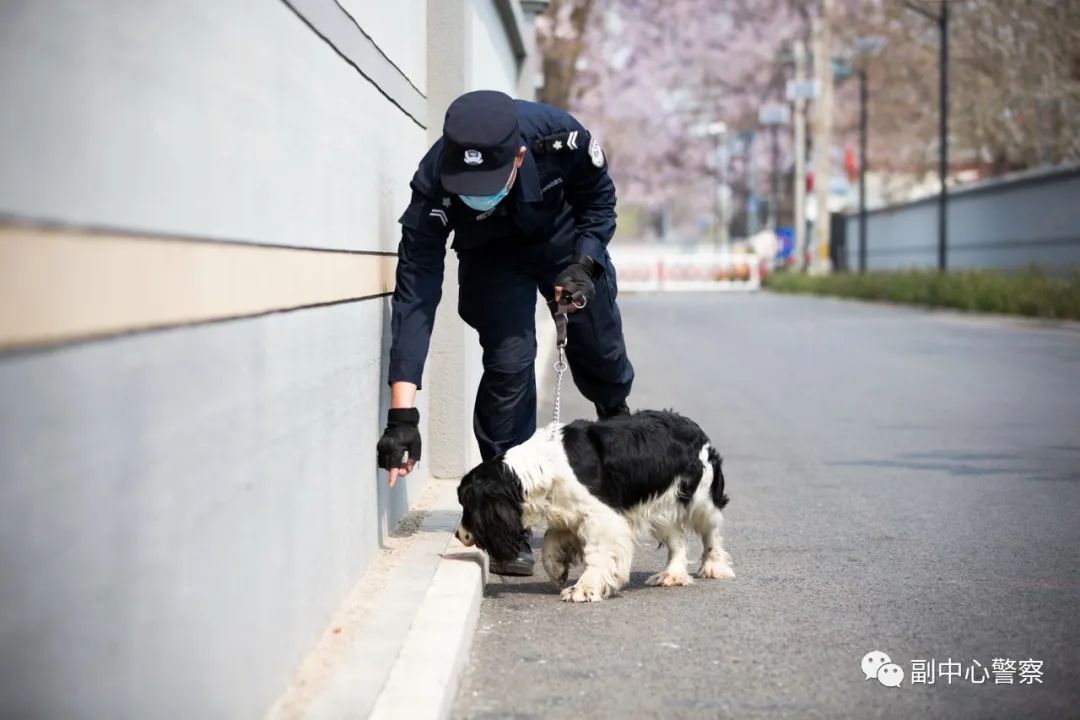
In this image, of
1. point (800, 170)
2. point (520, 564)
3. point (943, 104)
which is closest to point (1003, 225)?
point (943, 104)

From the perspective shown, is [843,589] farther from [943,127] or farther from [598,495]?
[943,127]

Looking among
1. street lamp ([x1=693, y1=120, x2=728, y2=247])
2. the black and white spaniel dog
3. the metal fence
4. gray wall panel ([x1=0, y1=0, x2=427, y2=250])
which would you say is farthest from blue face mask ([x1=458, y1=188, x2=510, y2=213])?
street lamp ([x1=693, y1=120, x2=728, y2=247])

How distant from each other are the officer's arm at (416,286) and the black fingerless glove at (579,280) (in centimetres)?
46

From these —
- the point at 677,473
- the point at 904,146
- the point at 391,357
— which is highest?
the point at 904,146

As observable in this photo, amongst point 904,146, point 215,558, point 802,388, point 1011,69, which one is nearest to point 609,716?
point 215,558

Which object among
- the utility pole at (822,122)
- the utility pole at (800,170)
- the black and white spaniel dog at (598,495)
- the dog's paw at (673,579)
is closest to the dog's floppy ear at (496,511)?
the black and white spaniel dog at (598,495)

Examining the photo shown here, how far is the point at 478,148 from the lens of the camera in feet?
18.3

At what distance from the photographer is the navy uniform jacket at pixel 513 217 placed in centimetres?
595

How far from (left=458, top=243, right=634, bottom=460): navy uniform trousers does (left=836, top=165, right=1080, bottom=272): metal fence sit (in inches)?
936

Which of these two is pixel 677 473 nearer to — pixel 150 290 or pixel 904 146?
pixel 150 290

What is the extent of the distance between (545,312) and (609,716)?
61.5ft

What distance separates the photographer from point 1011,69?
117 ft

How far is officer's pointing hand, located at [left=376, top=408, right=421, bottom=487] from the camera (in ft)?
18.6

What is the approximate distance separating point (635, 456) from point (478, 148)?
1.22 metres
